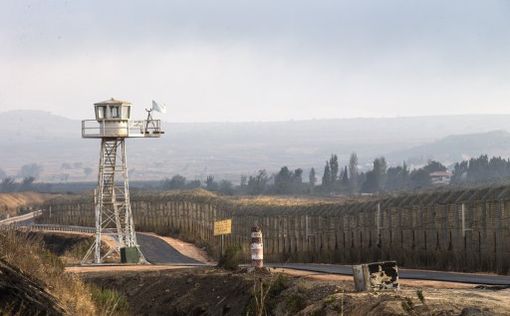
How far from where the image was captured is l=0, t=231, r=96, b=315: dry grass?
72.7ft

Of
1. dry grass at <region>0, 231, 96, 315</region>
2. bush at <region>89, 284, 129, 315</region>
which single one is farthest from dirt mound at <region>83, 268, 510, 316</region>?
dry grass at <region>0, 231, 96, 315</region>

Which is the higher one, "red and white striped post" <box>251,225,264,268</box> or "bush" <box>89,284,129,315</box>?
"red and white striped post" <box>251,225,264,268</box>

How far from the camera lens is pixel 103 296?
27359 mm

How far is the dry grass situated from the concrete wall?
42.7 ft

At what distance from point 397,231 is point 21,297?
82.0 feet

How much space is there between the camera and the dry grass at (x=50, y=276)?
2217 cm

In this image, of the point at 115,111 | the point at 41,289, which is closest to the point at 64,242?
the point at 115,111

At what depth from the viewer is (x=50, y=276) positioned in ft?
80.2

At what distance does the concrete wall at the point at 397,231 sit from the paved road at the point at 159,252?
2.89 meters

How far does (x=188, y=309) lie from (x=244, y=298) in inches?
86.9

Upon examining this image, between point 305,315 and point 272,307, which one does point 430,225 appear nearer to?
point 272,307

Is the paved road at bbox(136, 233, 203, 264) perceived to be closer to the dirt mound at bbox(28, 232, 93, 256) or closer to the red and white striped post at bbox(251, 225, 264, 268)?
the dirt mound at bbox(28, 232, 93, 256)

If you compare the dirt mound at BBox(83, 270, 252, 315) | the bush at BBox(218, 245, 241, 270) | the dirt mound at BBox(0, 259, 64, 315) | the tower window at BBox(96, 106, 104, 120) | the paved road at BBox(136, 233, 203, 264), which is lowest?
the paved road at BBox(136, 233, 203, 264)

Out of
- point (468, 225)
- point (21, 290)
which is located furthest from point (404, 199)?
point (21, 290)
